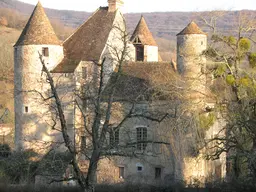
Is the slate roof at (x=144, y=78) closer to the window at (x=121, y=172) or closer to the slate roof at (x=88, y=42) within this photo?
the slate roof at (x=88, y=42)

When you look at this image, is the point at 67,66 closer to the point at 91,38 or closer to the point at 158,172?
the point at 91,38

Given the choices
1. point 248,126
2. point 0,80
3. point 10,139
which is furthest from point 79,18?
point 248,126

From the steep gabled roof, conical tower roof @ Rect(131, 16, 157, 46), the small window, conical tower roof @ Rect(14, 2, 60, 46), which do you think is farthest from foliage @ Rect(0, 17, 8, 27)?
the small window

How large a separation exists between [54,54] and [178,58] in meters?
7.02

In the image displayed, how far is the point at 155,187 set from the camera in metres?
19.8

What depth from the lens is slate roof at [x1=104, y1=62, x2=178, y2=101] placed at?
22.3 meters

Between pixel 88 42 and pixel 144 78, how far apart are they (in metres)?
4.45

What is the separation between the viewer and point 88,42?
2711 centimetres

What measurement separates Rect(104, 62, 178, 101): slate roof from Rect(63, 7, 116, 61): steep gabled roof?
7.14 feet

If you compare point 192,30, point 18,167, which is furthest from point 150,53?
point 18,167

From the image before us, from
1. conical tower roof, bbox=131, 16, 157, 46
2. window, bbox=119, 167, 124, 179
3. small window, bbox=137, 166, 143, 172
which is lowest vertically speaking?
window, bbox=119, 167, 124, 179

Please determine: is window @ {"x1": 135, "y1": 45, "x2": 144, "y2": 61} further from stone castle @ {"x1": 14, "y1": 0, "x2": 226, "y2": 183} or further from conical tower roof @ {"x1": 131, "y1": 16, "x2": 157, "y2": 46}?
stone castle @ {"x1": 14, "y1": 0, "x2": 226, "y2": 183}

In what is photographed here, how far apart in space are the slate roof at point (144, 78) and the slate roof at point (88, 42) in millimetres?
2224

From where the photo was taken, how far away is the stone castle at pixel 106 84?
22984mm
